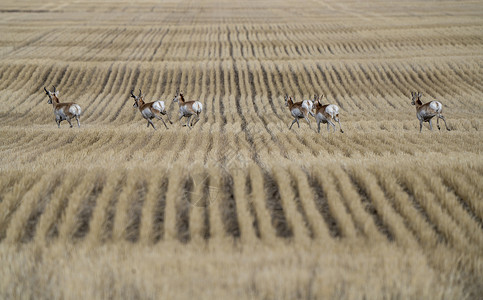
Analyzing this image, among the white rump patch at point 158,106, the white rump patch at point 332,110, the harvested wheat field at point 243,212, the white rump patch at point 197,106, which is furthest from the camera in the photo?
the white rump patch at point 197,106

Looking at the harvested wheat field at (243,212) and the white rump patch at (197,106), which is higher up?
the harvested wheat field at (243,212)

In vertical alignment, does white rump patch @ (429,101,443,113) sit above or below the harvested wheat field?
below

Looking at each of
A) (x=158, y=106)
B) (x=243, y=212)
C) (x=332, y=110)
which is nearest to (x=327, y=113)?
(x=332, y=110)

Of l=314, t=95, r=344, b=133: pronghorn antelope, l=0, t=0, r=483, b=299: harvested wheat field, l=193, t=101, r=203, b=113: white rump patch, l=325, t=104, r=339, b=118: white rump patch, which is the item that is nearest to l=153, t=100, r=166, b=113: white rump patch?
l=193, t=101, r=203, b=113: white rump patch

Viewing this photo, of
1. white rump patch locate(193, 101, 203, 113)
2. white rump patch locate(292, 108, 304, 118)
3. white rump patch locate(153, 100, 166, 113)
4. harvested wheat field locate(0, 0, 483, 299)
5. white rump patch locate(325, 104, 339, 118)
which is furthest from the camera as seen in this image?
white rump patch locate(193, 101, 203, 113)

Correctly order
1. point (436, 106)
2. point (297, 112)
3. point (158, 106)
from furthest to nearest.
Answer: point (297, 112) < point (158, 106) < point (436, 106)

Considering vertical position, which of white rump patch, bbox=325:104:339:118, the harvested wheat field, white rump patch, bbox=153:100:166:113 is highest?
the harvested wheat field

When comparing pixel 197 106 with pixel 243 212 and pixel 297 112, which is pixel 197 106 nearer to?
pixel 297 112

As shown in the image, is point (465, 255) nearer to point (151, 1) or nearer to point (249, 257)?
point (249, 257)

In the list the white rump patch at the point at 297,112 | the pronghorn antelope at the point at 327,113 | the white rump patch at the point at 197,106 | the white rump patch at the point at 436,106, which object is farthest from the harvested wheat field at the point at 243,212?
the white rump patch at the point at 197,106

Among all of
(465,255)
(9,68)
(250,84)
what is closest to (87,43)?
(9,68)

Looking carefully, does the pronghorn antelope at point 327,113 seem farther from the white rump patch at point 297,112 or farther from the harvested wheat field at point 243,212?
the white rump patch at point 297,112

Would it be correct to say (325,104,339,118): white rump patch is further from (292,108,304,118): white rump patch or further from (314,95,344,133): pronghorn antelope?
(292,108,304,118): white rump patch
